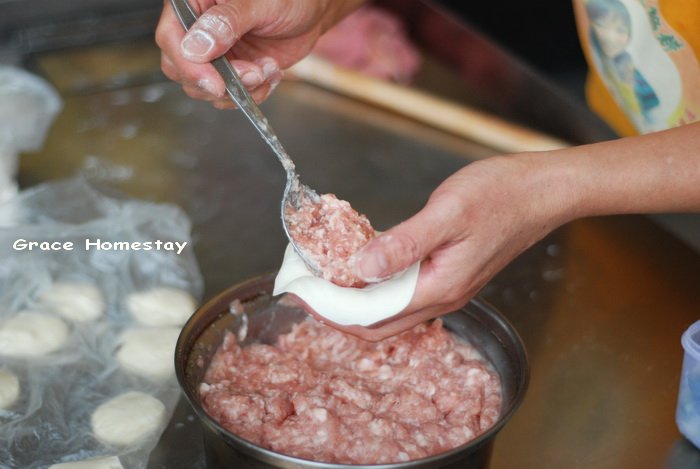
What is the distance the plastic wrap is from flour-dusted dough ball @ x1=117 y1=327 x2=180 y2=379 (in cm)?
2

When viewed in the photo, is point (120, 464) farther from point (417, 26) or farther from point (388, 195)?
point (417, 26)

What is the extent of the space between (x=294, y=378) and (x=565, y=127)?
1237mm

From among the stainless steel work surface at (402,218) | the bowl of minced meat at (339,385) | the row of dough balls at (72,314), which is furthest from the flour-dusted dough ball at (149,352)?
the bowl of minced meat at (339,385)

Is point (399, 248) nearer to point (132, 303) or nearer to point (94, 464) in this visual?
point (94, 464)

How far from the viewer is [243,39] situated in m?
1.61

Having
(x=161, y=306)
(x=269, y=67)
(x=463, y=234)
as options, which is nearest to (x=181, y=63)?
(x=269, y=67)

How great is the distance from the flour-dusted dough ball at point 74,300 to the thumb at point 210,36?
1.71 feet

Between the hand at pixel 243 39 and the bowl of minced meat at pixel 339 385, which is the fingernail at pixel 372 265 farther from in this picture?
the hand at pixel 243 39

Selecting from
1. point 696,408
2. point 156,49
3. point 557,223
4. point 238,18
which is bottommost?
point 156,49

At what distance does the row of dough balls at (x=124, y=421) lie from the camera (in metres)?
1.27

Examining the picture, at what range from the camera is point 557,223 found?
1.28 meters

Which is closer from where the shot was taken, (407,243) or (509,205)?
(407,243)

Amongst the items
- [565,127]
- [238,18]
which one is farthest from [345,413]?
[565,127]

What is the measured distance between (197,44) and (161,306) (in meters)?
0.52
